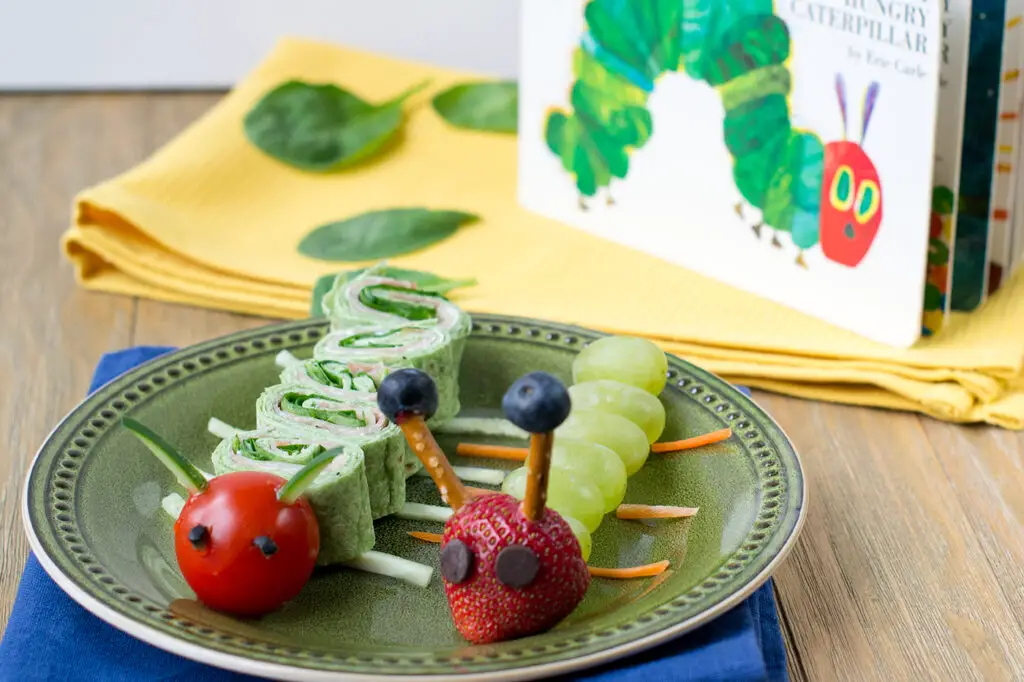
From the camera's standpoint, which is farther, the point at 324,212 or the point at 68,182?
the point at 68,182

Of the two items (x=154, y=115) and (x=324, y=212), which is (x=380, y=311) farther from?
(x=154, y=115)

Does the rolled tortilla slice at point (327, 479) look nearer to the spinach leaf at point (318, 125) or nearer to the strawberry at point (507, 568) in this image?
the strawberry at point (507, 568)

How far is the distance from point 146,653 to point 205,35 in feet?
4.34

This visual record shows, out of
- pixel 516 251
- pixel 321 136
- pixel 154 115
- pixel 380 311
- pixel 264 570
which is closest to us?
pixel 264 570

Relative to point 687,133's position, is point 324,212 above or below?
below

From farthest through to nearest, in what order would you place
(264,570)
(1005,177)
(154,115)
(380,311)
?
(154,115)
(1005,177)
(380,311)
(264,570)

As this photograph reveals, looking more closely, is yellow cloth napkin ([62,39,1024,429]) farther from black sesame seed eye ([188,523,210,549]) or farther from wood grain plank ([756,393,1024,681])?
black sesame seed eye ([188,523,210,549])

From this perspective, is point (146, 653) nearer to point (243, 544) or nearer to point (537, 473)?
point (243, 544)

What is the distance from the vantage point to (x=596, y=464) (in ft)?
2.97

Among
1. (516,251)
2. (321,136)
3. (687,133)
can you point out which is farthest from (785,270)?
(321,136)

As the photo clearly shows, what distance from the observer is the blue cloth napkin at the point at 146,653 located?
75 cm

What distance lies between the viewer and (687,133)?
1.30 metres

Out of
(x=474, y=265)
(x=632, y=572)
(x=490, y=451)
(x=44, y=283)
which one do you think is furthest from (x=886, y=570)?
(x=44, y=283)

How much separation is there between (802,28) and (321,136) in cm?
65
